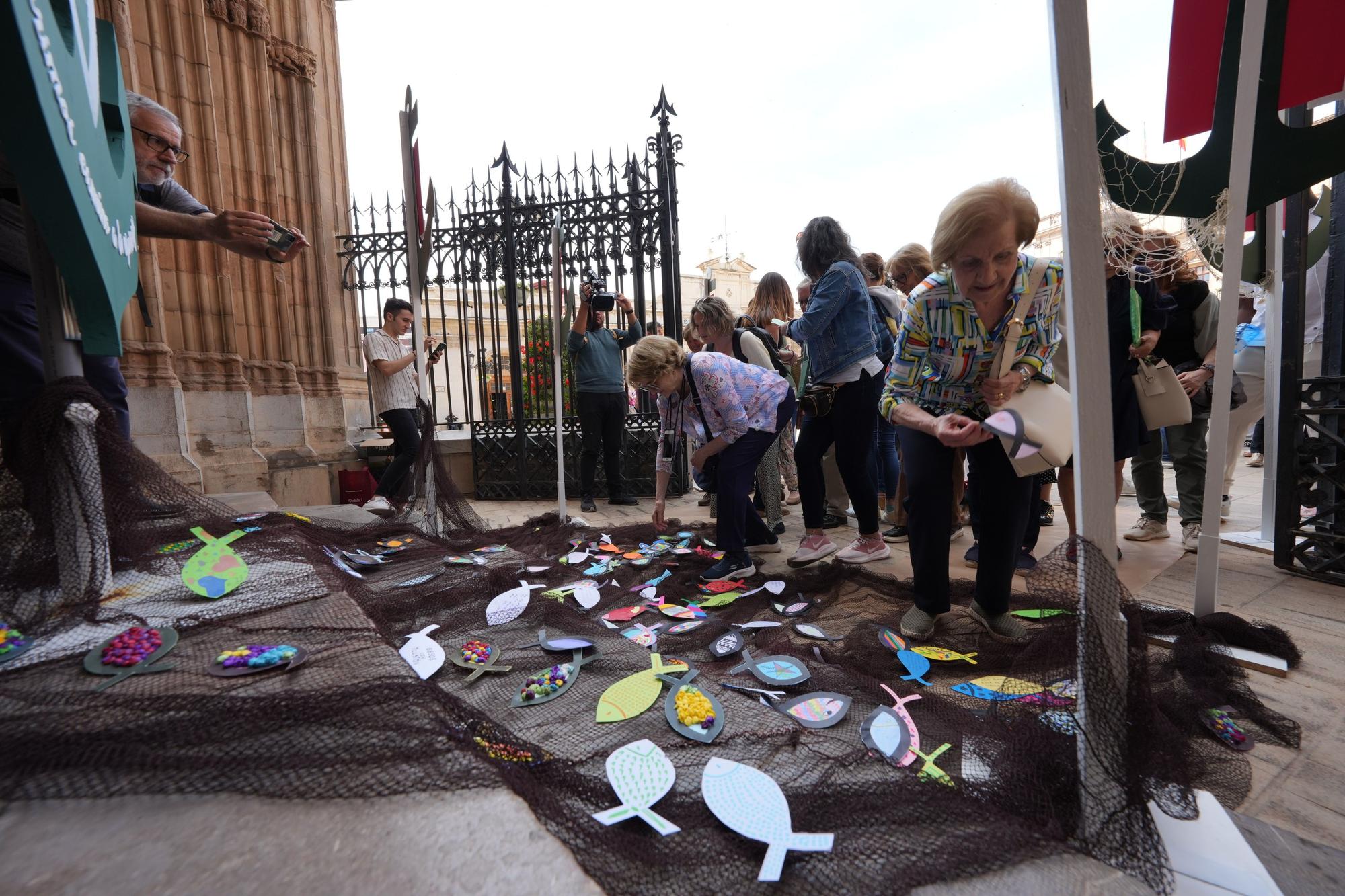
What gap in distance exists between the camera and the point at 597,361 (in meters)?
5.68

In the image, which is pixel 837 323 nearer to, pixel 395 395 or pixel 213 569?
pixel 213 569

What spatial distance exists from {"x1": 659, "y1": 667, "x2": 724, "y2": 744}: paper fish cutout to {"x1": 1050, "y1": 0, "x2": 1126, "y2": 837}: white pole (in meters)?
0.80

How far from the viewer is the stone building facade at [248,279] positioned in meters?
4.73

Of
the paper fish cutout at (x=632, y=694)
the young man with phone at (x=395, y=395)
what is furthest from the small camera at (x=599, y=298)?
the paper fish cutout at (x=632, y=694)

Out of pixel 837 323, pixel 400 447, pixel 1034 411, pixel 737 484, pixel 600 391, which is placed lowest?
pixel 737 484

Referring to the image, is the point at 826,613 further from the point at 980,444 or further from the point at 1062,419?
the point at 1062,419

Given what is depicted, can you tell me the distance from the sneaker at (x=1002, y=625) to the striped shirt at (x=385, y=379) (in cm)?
437

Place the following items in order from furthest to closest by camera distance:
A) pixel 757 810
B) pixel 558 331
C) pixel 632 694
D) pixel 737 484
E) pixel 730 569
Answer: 1. pixel 558 331
2. pixel 737 484
3. pixel 730 569
4. pixel 632 694
5. pixel 757 810

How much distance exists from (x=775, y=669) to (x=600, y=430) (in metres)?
4.16

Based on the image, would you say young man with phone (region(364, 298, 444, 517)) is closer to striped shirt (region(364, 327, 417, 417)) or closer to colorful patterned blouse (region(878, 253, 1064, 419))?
striped shirt (region(364, 327, 417, 417))

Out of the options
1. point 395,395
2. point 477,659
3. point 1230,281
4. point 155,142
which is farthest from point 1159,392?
point 395,395

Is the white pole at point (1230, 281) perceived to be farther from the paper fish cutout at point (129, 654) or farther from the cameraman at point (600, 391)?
the cameraman at point (600, 391)

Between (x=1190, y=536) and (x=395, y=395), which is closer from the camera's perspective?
(x=1190, y=536)

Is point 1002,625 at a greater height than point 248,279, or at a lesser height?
lesser
